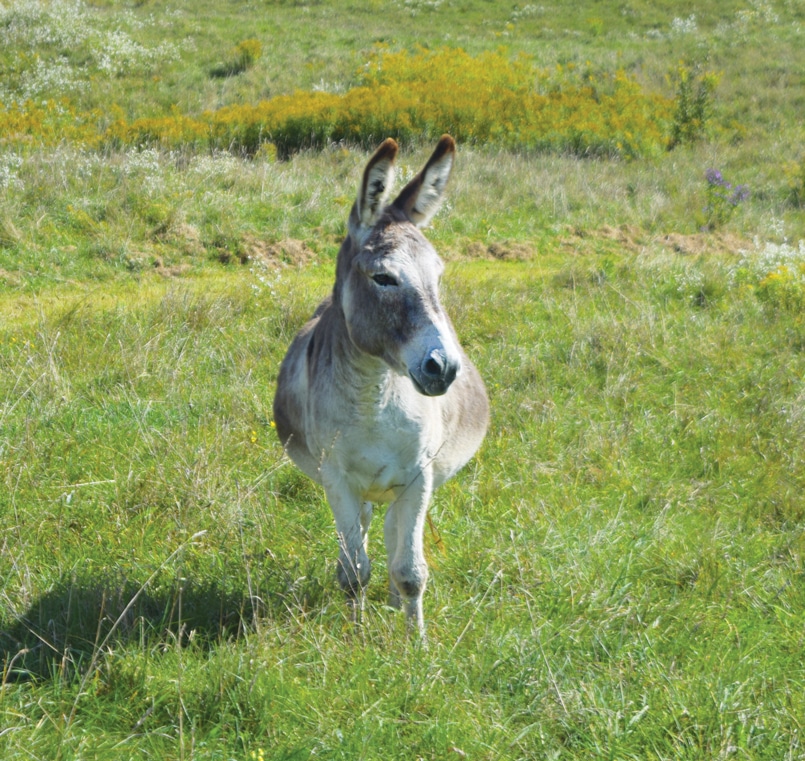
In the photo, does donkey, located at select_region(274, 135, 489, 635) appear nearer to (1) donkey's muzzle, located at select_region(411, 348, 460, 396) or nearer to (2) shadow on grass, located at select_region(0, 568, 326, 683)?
(1) donkey's muzzle, located at select_region(411, 348, 460, 396)

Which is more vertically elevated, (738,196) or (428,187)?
(428,187)

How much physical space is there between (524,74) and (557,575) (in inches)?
795

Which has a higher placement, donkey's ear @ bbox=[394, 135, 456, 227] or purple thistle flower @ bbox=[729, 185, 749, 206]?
donkey's ear @ bbox=[394, 135, 456, 227]

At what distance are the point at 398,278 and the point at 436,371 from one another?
464mm

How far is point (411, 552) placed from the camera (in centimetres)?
381

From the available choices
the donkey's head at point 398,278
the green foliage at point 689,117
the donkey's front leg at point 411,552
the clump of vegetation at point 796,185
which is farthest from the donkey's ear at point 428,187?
the green foliage at point 689,117

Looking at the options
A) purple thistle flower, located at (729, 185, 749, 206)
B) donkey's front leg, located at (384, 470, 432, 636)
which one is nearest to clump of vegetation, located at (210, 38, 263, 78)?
purple thistle flower, located at (729, 185, 749, 206)

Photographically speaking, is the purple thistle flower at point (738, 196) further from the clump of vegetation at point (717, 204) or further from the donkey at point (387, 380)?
Answer: the donkey at point (387, 380)

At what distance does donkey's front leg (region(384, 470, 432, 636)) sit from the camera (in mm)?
3793

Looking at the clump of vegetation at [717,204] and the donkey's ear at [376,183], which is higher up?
the donkey's ear at [376,183]

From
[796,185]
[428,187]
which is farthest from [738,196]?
[428,187]

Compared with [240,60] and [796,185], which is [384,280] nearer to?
[796,185]

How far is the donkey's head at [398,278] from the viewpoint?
117 inches

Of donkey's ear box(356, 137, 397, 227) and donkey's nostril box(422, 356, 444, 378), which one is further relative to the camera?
donkey's ear box(356, 137, 397, 227)
